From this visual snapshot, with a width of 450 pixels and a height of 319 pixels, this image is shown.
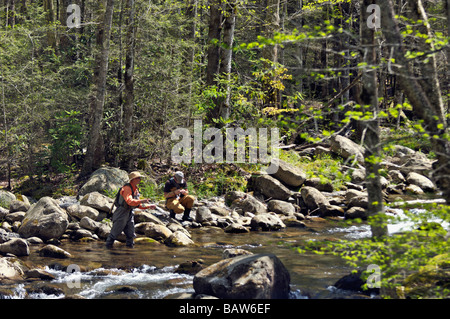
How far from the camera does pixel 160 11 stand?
16.3 metres

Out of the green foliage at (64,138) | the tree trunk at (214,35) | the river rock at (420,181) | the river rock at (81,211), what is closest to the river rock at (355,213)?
the river rock at (420,181)

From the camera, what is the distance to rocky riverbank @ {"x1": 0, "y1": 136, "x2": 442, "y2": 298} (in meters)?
7.07

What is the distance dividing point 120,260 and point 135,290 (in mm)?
1856

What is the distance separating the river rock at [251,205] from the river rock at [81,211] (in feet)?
14.2

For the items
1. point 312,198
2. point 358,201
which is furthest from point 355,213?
point 312,198

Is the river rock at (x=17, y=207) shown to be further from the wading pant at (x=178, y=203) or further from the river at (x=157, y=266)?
the wading pant at (x=178, y=203)

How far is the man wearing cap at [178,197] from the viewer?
12.8m

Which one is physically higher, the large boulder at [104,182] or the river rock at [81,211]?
the large boulder at [104,182]

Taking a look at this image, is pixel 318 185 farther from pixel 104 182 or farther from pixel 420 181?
pixel 104 182

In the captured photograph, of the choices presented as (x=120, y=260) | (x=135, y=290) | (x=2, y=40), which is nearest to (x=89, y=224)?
(x=120, y=260)
